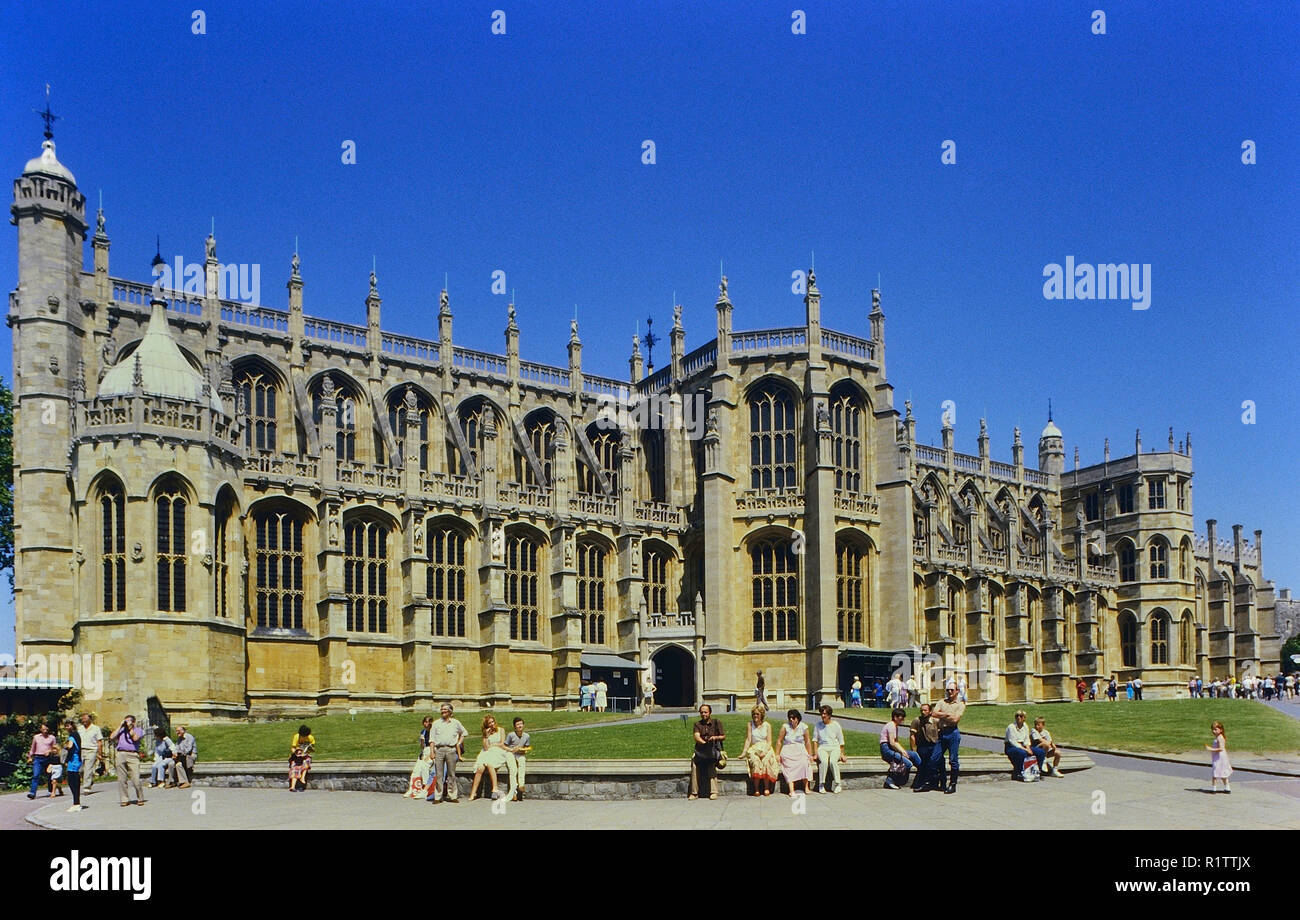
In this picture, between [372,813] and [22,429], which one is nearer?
[372,813]

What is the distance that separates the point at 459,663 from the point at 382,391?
43.5 feet

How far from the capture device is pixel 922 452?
7938 cm

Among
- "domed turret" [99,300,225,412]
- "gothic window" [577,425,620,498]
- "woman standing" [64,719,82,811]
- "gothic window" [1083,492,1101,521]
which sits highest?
"domed turret" [99,300,225,412]

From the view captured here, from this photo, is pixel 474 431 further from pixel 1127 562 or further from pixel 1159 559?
pixel 1159 559

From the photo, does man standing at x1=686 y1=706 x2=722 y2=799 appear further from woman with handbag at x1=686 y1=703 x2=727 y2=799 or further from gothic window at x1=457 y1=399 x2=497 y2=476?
gothic window at x1=457 y1=399 x2=497 y2=476

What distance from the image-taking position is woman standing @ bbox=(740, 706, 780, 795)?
24344 mm

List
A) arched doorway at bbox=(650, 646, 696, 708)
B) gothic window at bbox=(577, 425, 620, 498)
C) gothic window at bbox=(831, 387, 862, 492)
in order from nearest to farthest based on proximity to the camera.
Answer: arched doorway at bbox=(650, 646, 696, 708) → gothic window at bbox=(831, 387, 862, 492) → gothic window at bbox=(577, 425, 620, 498)

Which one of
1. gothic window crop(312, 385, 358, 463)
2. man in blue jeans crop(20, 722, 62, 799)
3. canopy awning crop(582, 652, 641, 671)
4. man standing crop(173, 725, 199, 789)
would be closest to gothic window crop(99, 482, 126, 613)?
gothic window crop(312, 385, 358, 463)

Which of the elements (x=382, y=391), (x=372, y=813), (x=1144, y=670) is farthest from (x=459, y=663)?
(x=1144, y=670)

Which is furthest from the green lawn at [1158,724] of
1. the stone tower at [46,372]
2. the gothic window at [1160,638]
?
the gothic window at [1160,638]

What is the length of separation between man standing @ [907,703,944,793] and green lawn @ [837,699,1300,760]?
33.4 ft

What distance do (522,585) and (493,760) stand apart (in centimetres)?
3492

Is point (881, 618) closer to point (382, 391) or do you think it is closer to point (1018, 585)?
point (1018, 585)
